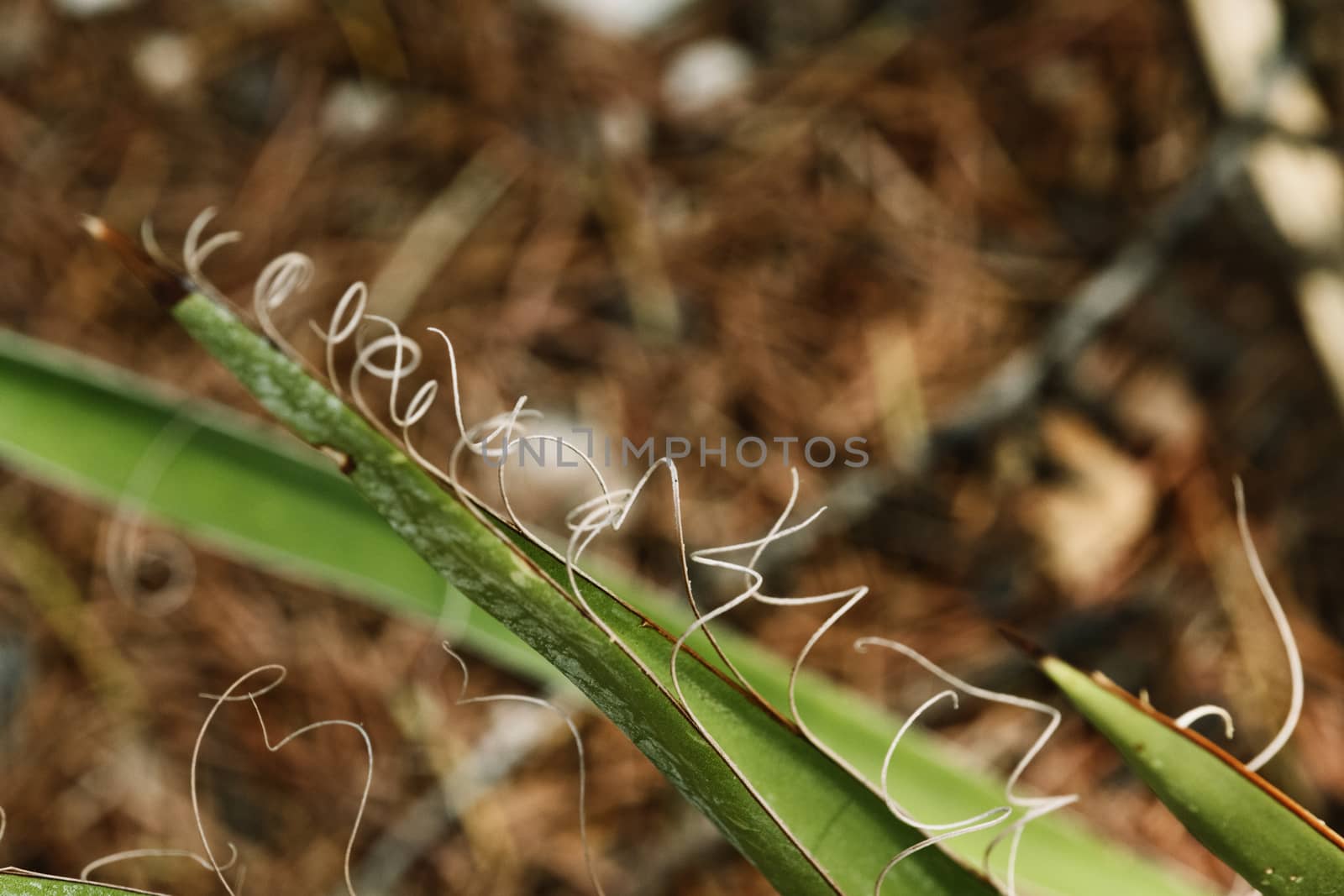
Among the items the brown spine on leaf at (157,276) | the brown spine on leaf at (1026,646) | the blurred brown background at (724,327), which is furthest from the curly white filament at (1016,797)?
the blurred brown background at (724,327)

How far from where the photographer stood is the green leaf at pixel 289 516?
0.48m

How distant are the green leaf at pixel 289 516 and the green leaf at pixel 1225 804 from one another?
0.19 meters

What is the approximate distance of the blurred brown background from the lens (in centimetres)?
75

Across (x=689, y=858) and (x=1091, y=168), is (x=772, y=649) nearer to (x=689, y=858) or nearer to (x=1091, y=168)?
(x=689, y=858)

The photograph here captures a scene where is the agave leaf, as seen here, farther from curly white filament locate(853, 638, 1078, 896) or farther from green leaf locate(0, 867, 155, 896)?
green leaf locate(0, 867, 155, 896)

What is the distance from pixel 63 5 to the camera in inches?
37.1

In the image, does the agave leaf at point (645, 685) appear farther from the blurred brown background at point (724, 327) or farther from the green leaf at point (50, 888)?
the blurred brown background at point (724, 327)

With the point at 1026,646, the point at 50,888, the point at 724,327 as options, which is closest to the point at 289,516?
the point at 50,888

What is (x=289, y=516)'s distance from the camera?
0.51 metres

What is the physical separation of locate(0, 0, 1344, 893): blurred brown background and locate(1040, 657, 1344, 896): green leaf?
1.53 ft

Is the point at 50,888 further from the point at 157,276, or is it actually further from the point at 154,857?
the point at 154,857

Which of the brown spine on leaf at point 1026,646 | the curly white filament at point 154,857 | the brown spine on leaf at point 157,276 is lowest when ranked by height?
the curly white filament at point 154,857

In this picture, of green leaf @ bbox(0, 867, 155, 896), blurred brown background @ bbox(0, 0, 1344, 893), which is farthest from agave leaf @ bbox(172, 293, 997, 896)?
blurred brown background @ bbox(0, 0, 1344, 893)

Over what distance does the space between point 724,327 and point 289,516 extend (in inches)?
18.8
